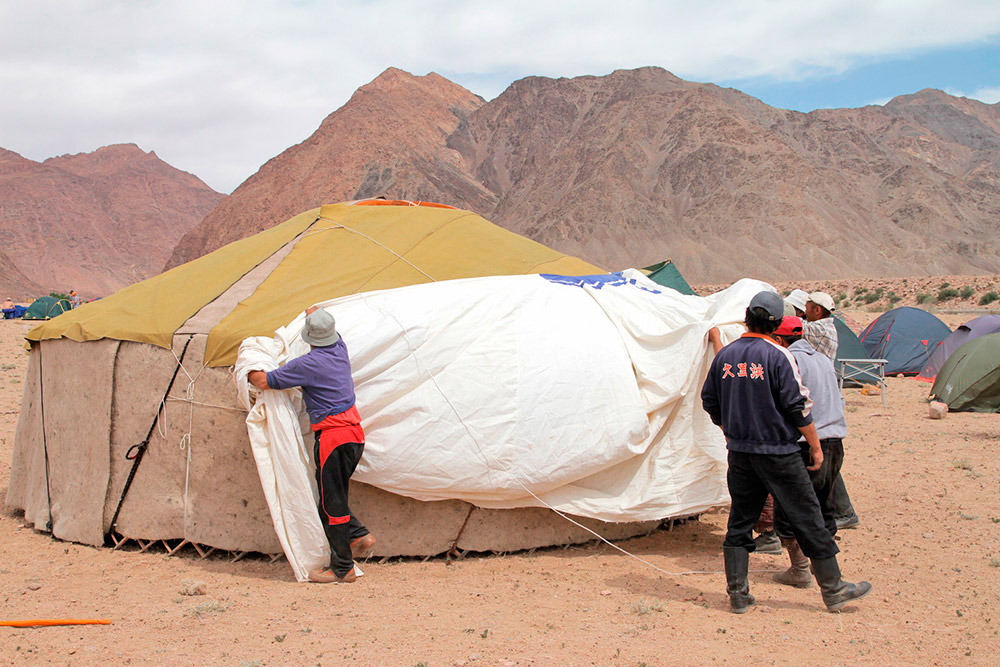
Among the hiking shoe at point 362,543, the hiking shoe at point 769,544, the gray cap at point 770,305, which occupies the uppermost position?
the gray cap at point 770,305

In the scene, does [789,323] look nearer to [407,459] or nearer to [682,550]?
[682,550]

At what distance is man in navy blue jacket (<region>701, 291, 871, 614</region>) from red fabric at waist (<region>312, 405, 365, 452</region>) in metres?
2.12

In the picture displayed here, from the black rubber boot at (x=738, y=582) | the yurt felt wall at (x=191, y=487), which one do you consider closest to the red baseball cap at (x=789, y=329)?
the black rubber boot at (x=738, y=582)

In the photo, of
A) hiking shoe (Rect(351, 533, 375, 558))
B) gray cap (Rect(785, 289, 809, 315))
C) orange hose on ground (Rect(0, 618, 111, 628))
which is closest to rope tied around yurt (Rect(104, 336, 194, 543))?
orange hose on ground (Rect(0, 618, 111, 628))

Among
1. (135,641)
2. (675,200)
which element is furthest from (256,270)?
(675,200)

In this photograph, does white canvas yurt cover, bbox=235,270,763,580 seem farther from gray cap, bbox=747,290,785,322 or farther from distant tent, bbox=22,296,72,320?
distant tent, bbox=22,296,72,320

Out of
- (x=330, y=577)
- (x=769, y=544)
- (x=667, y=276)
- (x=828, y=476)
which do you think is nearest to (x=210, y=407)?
(x=330, y=577)

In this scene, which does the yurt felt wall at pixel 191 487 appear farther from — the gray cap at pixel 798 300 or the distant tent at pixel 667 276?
the distant tent at pixel 667 276

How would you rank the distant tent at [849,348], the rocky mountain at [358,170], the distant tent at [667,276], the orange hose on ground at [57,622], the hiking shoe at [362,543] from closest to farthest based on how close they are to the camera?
the orange hose on ground at [57,622] → the hiking shoe at [362,543] → the distant tent at [667,276] → the distant tent at [849,348] → the rocky mountain at [358,170]

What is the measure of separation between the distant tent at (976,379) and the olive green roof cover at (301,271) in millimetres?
7059

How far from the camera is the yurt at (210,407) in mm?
5434

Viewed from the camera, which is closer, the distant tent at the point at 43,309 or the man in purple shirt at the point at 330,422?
the man in purple shirt at the point at 330,422

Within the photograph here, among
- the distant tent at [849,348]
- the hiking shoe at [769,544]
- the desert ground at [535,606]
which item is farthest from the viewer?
the distant tent at [849,348]

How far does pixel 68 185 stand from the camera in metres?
93.8
